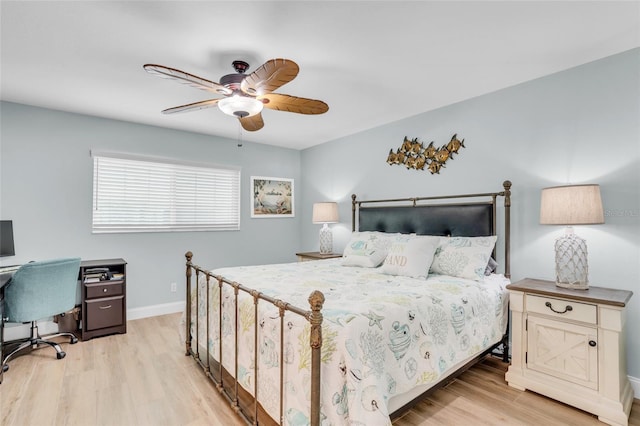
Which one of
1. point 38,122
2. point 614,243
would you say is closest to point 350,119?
point 614,243

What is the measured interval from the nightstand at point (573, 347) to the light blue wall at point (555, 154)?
0.34 m

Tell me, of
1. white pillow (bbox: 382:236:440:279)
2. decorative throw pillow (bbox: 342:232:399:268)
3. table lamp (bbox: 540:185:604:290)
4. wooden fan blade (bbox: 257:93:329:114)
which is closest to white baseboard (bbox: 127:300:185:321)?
decorative throw pillow (bbox: 342:232:399:268)

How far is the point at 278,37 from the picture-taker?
2.10m

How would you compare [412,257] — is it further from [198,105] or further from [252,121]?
[198,105]

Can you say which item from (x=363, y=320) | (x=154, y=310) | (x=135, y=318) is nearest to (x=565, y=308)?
(x=363, y=320)

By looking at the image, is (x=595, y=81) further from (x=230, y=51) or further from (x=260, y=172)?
(x=260, y=172)

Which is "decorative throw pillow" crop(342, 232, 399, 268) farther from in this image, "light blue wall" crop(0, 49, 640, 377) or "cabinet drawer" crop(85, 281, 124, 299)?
"cabinet drawer" crop(85, 281, 124, 299)

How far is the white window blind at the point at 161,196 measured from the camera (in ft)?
12.5

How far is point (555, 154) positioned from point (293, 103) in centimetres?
226

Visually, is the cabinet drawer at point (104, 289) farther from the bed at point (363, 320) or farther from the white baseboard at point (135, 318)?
the bed at point (363, 320)

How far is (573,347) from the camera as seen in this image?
2.15 meters

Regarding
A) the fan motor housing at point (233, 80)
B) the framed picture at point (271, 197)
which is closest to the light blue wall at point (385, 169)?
the framed picture at point (271, 197)

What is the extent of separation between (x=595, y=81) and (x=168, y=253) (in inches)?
192

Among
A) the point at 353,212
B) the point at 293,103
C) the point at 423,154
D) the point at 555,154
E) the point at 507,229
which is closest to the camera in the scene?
the point at 293,103
